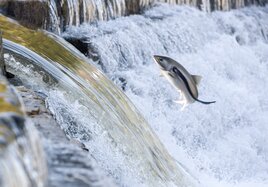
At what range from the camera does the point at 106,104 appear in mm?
4645

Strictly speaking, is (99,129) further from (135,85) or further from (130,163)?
(135,85)

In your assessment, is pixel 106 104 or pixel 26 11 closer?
pixel 106 104

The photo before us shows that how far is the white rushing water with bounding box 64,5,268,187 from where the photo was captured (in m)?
6.06

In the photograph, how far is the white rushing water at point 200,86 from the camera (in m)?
6.06

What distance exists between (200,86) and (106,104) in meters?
2.85

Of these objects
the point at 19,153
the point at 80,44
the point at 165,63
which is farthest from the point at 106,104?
the point at 19,153

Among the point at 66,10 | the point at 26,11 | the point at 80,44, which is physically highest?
the point at 26,11

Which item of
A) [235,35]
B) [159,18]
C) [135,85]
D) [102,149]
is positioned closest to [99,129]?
[102,149]

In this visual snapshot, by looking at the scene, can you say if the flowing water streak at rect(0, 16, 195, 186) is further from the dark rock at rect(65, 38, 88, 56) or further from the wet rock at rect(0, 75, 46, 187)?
the wet rock at rect(0, 75, 46, 187)

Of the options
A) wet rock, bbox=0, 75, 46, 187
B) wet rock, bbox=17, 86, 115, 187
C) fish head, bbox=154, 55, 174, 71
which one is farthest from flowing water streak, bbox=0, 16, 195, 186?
wet rock, bbox=0, 75, 46, 187

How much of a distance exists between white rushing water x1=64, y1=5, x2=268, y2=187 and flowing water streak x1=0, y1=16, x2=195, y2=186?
0.65 m

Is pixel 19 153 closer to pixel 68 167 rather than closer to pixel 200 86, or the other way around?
pixel 68 167

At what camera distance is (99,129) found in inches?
166

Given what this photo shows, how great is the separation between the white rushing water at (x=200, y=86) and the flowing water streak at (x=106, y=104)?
65cm
